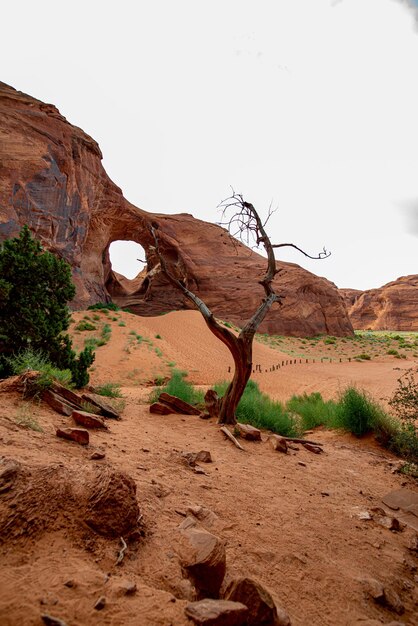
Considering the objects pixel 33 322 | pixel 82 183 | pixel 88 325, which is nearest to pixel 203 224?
pixel 82 183

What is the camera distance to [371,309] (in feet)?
247

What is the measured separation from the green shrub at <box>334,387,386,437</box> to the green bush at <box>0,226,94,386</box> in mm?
6728

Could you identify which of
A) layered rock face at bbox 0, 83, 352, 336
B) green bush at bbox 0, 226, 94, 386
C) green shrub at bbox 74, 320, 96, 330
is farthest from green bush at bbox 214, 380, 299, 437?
green shrub at bbox 74, 320, 96, 330

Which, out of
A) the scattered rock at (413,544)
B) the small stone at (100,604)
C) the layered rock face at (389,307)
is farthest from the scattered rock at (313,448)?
the layered rock face at (389,307)

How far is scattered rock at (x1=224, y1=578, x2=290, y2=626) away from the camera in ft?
5.14

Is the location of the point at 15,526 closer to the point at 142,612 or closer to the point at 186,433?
the point at 142,612

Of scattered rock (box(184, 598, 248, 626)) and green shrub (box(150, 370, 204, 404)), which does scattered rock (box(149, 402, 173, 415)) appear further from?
scattered rock (box(184, 598, 248, 626))

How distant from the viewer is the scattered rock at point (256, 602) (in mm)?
1568

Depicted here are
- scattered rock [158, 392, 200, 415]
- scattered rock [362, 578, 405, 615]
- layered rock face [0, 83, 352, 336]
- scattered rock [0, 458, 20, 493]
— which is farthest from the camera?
layered rock face [0, 83, 352, 336]

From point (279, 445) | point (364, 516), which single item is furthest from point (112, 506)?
point (279, 445)

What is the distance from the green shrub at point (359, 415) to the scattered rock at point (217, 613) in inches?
249

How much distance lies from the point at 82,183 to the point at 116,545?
86.1 ft

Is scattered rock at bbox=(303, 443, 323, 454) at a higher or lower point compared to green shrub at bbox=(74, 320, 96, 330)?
higher

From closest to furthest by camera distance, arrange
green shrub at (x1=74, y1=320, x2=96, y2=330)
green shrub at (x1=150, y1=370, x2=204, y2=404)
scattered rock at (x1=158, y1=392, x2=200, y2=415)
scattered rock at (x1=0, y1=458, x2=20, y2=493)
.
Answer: scattered rock at (x1=0, y1=458, x2=20, y2=493), scattered rock at (x1=158, y1=392, x2=200, y2=415), green shrub at (x1=150, y1=370, x2=204, y2=404), green shrub at (x1=74, y1=320, x2=96, y2=330)
